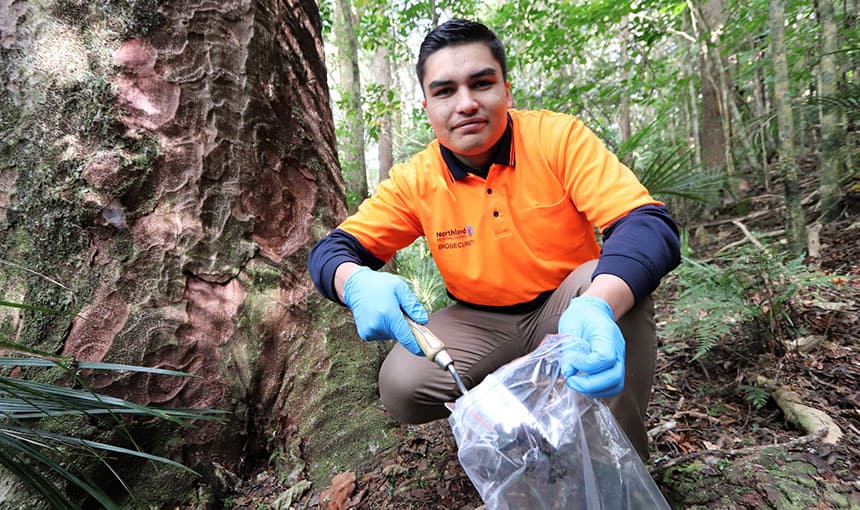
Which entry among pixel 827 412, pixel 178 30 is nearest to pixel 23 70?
pixel 178 30

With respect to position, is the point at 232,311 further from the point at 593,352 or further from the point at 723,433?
the point at 723,433

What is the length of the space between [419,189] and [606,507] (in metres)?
1.21

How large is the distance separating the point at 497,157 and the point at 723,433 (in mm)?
1433

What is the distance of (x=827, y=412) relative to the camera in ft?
5.26

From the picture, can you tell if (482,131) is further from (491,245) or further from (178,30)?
(178,30)

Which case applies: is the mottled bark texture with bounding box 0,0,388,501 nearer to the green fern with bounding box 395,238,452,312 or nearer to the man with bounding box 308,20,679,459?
the man with bounding box 308,20,679,459

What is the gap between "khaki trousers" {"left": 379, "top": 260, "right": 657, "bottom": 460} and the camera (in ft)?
4.54

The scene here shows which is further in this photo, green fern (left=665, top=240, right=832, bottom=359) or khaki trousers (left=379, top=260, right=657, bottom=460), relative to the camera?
green fern (left=665, top=240, right=832, bottom=359)

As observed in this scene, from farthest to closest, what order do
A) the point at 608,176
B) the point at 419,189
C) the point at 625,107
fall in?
the point at 625,107 < the point at 419,189 < the point at 608,176

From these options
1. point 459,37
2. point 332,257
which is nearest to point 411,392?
point 332,257

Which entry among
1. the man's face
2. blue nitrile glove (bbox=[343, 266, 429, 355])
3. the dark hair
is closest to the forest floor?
blue nitrile glove (bbox=[343, 266, 429, 355])

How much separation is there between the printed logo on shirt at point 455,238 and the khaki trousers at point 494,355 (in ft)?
1.00

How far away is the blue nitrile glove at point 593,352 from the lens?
40.6 inches

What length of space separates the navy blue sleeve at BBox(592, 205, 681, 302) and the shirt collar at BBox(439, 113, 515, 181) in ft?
1.73
